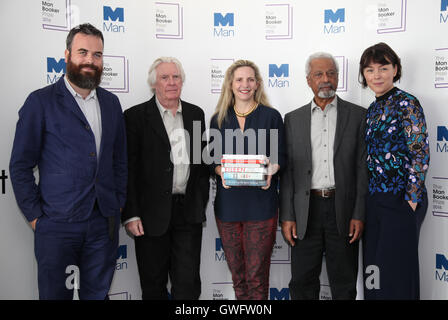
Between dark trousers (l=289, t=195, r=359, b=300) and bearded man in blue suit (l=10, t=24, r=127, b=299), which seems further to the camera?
dark trousers (l=289, t=195, r=359, b=300)

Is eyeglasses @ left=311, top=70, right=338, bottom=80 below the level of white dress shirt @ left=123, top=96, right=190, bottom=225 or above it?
above

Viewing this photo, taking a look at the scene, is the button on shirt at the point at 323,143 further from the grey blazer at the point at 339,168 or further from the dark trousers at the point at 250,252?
the dark trousers at the point at 250,252

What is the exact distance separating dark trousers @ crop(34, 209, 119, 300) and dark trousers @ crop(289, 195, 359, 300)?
5.15ft

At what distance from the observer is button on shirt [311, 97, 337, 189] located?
3215 mm

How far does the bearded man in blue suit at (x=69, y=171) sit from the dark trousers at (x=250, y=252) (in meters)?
1.01

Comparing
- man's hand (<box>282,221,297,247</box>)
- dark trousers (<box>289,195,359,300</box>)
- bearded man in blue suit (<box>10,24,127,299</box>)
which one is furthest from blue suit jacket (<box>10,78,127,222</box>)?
dark trousers (<box>289,195,359,300</box>)

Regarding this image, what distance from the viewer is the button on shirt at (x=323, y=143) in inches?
127

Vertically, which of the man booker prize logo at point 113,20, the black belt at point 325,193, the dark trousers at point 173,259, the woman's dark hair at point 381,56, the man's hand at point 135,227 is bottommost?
the dark trousers at point 173,259

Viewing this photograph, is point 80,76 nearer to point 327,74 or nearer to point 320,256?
point 327,74

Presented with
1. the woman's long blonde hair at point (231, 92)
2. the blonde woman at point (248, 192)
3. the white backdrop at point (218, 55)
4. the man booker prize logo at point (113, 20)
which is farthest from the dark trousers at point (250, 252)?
the man booker prize logo at point (113, 20)

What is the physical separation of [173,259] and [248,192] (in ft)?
2.90

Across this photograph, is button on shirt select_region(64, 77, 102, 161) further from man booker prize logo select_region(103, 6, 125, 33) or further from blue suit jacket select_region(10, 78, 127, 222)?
man booker prize logo select_region(103, 6, 125, 33)

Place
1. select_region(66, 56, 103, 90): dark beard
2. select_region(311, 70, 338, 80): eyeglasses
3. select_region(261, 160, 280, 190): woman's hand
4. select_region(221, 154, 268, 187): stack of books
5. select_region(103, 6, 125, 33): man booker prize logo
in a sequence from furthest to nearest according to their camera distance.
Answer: select_region(103, 6, 125, 33): man booker prize logo < select_region(311, 70, 338, 80): eyeglasses < select_region(261, 160, 280, 190): woman's hand < select_region(221, 154, 268, 187): stack of books < select_region(66, 56, 103, 90): dark beard

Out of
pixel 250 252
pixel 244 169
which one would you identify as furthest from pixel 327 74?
pixel 250 252
